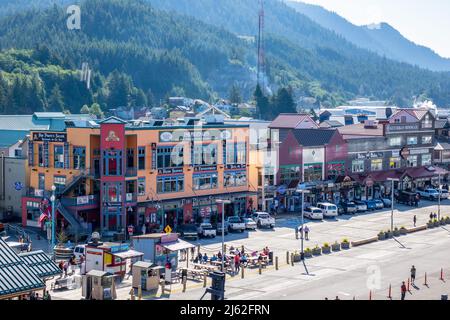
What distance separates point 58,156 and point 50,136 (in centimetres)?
183

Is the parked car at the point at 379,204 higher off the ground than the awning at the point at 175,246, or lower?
lower

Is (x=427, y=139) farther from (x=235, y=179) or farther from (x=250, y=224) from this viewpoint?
(x=250, y=224)

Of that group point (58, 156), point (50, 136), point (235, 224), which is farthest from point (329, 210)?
point (50, 136)

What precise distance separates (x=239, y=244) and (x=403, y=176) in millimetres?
40254

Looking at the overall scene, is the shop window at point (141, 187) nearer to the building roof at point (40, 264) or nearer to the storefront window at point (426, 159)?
the building roof at point (40, 264)

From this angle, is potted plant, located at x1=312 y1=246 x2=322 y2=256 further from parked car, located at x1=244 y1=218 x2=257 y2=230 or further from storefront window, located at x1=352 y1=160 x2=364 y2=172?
storefront window, located at x1=352 y1=160 x2=364 y2=172

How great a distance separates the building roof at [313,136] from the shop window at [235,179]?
9289mm

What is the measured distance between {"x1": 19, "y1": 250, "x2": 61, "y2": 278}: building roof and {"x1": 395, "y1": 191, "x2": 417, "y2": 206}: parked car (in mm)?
57366

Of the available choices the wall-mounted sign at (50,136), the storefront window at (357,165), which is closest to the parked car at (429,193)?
the storefront window at (357,165)

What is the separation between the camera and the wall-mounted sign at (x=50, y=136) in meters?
65.8

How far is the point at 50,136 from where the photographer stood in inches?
2628
